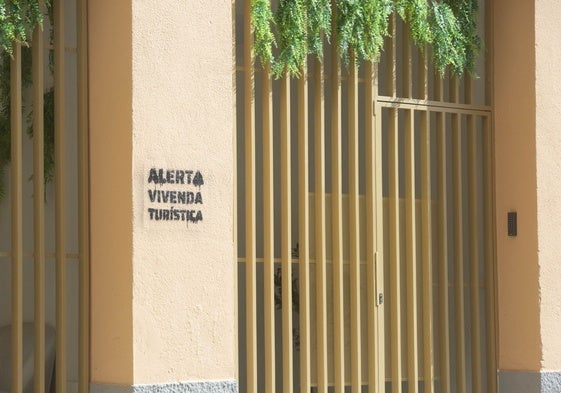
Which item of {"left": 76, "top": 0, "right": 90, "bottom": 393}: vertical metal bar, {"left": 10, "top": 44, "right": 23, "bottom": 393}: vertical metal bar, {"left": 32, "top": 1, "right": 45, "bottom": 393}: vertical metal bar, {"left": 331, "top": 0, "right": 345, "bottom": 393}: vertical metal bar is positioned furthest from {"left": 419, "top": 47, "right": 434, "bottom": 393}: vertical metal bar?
{"left": 10, "top": 44, "right": 23, "bottom": 393}: vertical metal bar

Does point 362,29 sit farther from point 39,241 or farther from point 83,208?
point 39,241

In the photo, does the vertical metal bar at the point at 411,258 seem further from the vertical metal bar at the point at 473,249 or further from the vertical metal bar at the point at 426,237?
the vertical metal bar at the point at 473,249

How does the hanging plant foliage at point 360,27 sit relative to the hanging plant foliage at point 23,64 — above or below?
above

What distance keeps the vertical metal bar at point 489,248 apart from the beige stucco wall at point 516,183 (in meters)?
0.06

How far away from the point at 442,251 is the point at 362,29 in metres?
2.18

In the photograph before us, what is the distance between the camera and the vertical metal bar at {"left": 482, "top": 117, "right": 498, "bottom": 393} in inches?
438

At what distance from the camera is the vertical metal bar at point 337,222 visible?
9938 millimetres

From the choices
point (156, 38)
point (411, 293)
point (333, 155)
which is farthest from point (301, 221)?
point (156, 38)

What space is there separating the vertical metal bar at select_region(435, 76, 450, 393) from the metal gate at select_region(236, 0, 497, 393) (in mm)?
12

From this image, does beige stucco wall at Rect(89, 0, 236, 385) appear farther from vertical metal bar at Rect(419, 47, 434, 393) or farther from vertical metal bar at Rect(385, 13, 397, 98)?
vertical metal bar at Rect(419, 47, 434, 393)

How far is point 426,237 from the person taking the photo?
1074 centimetres

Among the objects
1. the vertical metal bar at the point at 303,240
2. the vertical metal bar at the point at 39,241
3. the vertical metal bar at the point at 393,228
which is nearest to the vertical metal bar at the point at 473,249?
the vertical metal bar at the point at 393,228

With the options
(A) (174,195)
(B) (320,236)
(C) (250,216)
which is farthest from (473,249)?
(A) (174,195)

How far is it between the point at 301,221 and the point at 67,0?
9.66 ft
